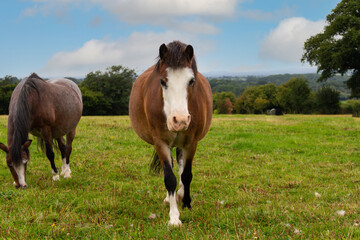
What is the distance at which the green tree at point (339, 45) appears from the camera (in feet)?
117

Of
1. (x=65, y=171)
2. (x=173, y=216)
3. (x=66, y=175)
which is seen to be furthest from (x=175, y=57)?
(x=65, y=171)

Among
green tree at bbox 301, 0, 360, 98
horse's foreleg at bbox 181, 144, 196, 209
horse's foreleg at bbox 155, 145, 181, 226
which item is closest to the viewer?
horse's foreleg at bbox 155, 145, 181, 226

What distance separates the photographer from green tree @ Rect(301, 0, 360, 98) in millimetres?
35656

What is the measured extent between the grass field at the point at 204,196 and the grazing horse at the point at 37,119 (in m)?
0.59

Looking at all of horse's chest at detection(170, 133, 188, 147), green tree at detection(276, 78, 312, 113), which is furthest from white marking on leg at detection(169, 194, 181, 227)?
green tree at detection(276, 78, 312, 113)

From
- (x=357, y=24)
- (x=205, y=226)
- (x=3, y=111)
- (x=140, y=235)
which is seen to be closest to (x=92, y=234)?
(x=140, y=235)

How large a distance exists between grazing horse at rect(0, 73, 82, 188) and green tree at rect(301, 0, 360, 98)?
115ft

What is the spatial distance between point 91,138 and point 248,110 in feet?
286

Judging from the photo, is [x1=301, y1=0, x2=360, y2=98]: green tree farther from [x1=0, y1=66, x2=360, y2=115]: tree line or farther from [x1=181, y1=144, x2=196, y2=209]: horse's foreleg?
[x1=181, y1=144, x2=196, y2=209]: horse's foreleg

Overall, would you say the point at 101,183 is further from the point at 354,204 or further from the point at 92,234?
the point at 354,204

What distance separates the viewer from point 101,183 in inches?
281

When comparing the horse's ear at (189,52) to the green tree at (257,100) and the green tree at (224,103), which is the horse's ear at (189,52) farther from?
the green tree at (224,103)

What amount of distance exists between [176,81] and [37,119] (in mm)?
4702

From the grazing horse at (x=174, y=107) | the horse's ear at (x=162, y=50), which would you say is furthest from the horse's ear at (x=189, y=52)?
the horse's ear at (x=162, y=50)
